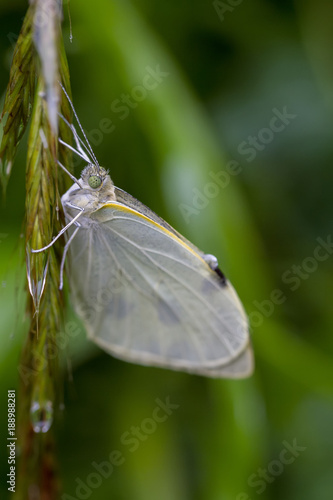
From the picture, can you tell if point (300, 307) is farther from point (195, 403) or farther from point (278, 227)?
point (195, 403)

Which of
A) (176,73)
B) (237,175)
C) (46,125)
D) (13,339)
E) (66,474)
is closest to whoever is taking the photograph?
(46,125)

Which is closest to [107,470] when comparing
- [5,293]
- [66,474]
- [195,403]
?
[66,474]

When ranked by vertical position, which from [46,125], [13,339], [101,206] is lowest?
[13,339]

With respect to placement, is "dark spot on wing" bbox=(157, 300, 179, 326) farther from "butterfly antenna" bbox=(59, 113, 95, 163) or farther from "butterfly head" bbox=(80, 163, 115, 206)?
"butterfly antenna" bbox=(59, 113, 95, 163)

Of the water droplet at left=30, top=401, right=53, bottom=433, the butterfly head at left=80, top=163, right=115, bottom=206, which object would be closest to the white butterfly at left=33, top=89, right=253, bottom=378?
→ the butterfly head at left=80, top=163, right=115, bottom=206

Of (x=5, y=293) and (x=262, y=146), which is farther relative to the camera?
(x=262, y=146)
